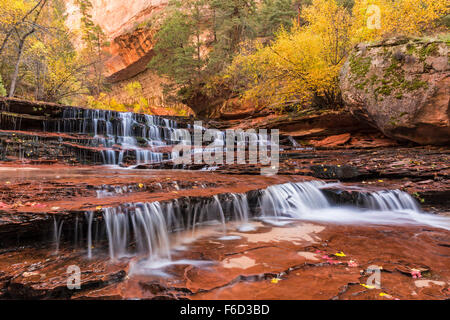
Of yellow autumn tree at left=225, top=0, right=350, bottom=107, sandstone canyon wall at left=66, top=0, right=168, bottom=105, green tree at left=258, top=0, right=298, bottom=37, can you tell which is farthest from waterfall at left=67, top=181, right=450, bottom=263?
sandstone canyon wall at left=66, top=0, right=168, bottom=105

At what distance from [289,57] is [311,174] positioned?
652 cm

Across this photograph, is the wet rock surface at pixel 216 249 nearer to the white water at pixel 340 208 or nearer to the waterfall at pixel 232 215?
the waterfall at pixel 232 215

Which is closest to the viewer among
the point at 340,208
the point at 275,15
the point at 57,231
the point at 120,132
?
the point at 57,231

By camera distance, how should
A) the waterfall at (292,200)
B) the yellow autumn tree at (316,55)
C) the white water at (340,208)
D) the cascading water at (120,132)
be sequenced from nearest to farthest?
1. the white water at (340,208)
2. the waterfall at (292,200)
3. the cascading water at (120,132)
4. the yellow autumn tree at (316,55)

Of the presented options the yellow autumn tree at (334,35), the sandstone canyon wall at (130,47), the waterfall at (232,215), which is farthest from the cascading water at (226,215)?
the sandstone canyon wall at (130,47)

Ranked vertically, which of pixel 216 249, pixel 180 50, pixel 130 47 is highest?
pixel 130 47

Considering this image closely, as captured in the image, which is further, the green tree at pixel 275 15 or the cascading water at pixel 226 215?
the green tree at pixel 275 15

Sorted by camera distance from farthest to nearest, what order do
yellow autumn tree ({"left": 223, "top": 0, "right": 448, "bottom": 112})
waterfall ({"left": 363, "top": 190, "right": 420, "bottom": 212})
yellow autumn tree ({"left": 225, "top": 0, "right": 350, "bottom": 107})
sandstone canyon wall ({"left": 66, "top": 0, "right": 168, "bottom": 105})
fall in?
sandstone canyon wall ({"left": 66, "top": 0, "right": 168, "bottom": 105}) → yellow autumn tree ({"left": 225, "top": 0, "right": 350, "bottom": 107}) → yellow autumn tree ({"left": 223, "top": 0, "right": 448, "bottom": 112}) → waterfall ({"left": 363, "top": 190, "right": 420, "bottom": 212})

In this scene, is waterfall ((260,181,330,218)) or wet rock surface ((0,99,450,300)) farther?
waterfall ((260,181,330,218))

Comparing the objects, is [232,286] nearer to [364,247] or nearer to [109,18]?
[364,247]

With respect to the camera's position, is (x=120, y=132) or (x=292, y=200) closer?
(x=292, y=200)

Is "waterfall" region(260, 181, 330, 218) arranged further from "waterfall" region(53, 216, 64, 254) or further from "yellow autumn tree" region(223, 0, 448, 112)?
"yellow autumn tree" region(223, 0, 448, 112)

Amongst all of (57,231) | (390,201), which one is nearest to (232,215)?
(57,231)

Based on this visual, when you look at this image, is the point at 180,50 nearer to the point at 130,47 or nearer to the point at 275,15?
the point at 275,15
